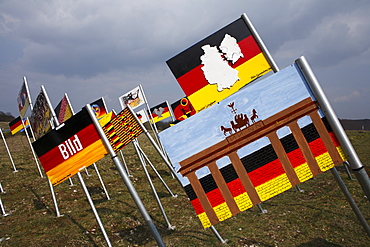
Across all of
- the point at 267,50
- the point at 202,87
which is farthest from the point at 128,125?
the point at 267,50

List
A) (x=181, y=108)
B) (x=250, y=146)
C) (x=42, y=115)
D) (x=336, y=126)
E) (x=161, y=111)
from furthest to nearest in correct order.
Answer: (x=161, y=111), (x=181, y=108), (x=42, y=115), (x=250, y=146), (x=336, y=126)

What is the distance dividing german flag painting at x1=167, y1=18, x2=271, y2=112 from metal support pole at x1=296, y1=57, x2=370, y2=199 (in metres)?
1.62

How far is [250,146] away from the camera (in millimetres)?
2721

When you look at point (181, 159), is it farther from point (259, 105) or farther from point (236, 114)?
point (259, 105)

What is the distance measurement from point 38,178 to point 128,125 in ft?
43.5

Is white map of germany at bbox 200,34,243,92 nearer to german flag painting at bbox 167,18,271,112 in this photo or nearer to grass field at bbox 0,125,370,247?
german flag painting at bbox 167,18,271,112

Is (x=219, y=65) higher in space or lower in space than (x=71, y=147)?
higher

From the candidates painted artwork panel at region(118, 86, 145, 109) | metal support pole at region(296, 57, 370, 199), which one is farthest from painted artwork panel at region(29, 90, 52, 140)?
painted artwork panel at region(118, 86, 145, 109)

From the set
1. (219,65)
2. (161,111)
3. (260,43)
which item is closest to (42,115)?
(219,65)

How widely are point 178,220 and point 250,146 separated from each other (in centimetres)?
656

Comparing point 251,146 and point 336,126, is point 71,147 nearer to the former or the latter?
point 251,146

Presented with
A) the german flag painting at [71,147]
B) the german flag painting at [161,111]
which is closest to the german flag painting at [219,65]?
the german flag painting at [71,147]

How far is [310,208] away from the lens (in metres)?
7.92

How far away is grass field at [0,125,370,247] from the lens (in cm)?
646
